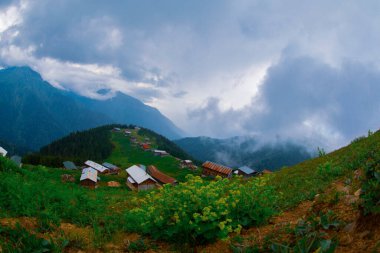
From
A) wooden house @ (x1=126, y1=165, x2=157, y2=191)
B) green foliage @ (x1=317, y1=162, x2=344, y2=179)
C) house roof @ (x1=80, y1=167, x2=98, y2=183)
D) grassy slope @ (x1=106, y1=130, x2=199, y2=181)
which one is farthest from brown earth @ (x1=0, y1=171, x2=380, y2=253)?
grassy slope @ (x1=106, y1=130, x2=199, y2=181)

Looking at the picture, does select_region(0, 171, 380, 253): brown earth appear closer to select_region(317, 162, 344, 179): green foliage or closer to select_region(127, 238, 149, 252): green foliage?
select_region(127, 238, 149, 252): green foliage

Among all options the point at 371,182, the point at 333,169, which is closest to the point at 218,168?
the point at 333,169

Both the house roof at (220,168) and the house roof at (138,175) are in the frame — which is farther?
the house roof at (220,168)

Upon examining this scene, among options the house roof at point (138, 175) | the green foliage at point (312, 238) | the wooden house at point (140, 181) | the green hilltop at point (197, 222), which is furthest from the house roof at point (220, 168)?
the green foliage at point (312, 238)

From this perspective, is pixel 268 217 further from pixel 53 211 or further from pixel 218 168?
pixel 218 168

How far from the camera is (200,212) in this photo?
6812 millimetres

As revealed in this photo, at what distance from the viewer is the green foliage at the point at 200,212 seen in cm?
649

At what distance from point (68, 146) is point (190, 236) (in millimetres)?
187655

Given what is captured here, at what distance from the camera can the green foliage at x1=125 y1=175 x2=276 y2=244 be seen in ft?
21.3

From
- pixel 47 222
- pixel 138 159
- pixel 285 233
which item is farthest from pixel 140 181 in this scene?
pixel 138 159

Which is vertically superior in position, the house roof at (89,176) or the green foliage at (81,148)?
the green foliage at (81,148)

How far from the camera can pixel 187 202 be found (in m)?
6.87

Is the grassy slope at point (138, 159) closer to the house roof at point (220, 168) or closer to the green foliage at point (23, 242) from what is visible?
the house roof at point (220, 168)

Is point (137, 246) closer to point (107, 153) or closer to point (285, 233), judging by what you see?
point (285, 233)
